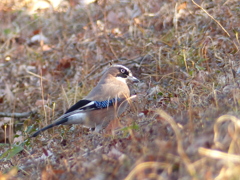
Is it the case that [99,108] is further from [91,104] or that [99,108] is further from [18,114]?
[18,114]

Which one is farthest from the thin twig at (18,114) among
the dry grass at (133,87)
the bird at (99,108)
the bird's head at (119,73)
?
the bird at (99,108)

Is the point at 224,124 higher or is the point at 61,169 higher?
the point at 224,124

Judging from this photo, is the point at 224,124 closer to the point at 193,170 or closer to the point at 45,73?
the point at 193,170

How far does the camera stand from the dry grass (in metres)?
3.38

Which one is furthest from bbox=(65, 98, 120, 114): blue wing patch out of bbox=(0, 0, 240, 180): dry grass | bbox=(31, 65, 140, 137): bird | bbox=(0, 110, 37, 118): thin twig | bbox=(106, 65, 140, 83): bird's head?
bbox=(0, 110, 37, 118): thin twig

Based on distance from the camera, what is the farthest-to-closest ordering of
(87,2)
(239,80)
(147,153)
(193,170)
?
(87,2) → (239,80) → (147,153) → (193,170)

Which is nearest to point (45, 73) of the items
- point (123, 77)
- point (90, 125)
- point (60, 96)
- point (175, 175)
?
point (60, 96)

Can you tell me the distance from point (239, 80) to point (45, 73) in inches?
184

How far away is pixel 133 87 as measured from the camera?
7336 mm

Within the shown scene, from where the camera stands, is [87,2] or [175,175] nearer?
[175,175]

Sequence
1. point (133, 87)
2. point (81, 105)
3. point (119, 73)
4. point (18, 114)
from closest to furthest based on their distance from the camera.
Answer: point (81, 105) < point (119, 73) < point (133, 87) < point (18, 114)

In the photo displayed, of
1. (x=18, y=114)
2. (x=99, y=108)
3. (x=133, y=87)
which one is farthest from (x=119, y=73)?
(x=18, y=114)

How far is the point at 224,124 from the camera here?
3.73 m

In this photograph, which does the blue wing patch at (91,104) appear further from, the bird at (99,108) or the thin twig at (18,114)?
the thin twig at (18,114)
